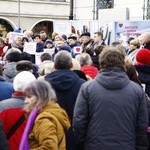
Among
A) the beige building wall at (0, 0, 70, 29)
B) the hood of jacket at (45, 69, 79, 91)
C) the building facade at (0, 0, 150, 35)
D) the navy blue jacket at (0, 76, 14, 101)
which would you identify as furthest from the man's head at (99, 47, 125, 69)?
the beige building wall at (0, 0, 70, 29)

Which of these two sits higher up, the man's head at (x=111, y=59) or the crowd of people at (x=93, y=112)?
the man's head at (x=111, y=59)

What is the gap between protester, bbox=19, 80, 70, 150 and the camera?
4.59 meters

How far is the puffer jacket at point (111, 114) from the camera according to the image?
521 cm

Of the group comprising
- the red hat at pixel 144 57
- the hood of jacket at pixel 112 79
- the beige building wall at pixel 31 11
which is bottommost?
the hood of jacket at pixel 112 79

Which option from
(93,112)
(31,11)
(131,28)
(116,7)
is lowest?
(93,112)

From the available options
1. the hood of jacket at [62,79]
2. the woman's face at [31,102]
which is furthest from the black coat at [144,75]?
the woman's face at [31,102]

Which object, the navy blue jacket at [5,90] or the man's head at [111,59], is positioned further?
the navy blue jacket at [5,90]

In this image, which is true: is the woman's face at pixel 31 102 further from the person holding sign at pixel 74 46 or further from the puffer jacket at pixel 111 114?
the person holding sign at pixel 74 46

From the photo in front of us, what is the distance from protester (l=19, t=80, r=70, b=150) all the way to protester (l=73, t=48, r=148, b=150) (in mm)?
495

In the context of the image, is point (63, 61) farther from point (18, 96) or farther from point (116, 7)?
point (116, 7)

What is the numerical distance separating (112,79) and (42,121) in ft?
3.26

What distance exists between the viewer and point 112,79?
5281 mm

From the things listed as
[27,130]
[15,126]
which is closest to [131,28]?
[15,126]

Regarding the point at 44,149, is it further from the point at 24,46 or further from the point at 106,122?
the point at 24,46
